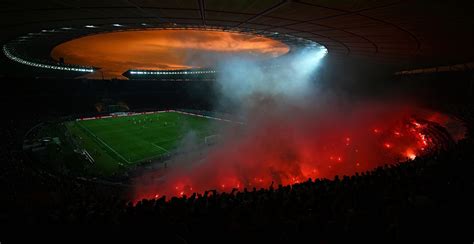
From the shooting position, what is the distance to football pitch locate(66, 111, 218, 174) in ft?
64.4

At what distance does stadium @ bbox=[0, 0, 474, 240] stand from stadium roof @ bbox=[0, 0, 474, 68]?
6 centimetres

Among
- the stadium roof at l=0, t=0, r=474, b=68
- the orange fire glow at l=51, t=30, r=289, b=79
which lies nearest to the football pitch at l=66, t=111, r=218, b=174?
the orange fire glow at l=51, t=30, r=289, b=79

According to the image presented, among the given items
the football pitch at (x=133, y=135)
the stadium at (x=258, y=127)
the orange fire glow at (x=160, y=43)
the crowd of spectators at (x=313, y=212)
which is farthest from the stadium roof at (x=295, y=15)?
the football pitch at (x=133, y=135)

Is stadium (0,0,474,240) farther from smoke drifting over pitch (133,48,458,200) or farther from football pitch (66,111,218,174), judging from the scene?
football pitch (66,111,218,174)

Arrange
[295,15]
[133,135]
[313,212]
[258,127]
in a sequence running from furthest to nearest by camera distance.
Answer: [133,135] < [258,127] < [295,15] < [313,212]

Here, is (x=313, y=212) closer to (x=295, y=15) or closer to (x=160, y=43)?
(x=295, y=15)

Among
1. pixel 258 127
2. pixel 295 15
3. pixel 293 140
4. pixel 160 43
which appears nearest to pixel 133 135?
pixel 258 127

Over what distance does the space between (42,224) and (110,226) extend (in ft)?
4.40

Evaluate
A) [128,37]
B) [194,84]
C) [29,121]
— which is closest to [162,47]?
[128,37]

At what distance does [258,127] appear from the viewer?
2261cm

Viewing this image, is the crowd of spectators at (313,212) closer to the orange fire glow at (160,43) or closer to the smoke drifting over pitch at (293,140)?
the orange fire glow at (160,43)

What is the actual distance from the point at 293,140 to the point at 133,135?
1637 centimetres

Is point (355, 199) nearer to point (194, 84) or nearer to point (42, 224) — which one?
point (42, 224)

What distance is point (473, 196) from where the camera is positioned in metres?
6.34
